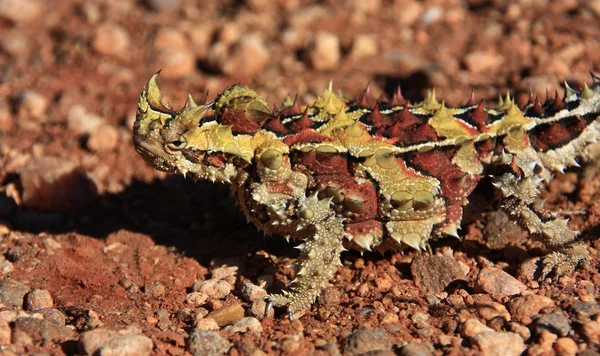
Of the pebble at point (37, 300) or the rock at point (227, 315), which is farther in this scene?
the pebble at point (37, 300)

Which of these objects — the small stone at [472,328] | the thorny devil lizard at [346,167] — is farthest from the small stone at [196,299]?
the small stone at [472,328]

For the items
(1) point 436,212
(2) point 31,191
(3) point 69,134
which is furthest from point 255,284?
(3) point 69,134

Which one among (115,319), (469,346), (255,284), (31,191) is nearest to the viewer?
(469,346)

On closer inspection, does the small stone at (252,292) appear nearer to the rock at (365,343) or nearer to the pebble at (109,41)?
the rock at (365,343)

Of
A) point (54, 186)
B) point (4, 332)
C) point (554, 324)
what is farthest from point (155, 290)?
point (554, 324)

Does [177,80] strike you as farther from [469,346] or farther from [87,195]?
[469,346]

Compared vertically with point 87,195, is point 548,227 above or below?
above

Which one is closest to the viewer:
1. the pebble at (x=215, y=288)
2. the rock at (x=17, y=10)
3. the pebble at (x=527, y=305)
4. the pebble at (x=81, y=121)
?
the pebble at (x=527, y=305)

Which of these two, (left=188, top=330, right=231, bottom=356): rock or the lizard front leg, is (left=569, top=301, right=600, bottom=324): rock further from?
(left=188, top=330, right=231, bottom=356): rock
